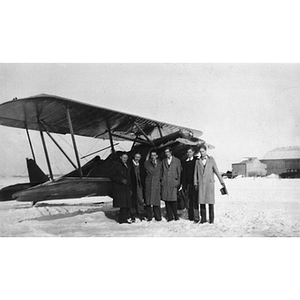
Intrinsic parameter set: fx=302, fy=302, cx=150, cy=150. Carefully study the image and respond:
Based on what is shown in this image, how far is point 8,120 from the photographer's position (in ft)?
22.4

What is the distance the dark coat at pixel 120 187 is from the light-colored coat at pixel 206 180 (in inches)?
60.1

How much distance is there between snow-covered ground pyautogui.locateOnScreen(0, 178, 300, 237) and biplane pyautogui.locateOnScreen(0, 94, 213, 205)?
1.99 feet

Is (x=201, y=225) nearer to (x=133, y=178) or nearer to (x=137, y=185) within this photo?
(x=137, y=185)

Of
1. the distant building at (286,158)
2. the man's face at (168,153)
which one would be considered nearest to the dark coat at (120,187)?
the man's face at (168,153)

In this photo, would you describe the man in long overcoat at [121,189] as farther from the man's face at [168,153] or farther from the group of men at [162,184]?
the man's face at [168,153]

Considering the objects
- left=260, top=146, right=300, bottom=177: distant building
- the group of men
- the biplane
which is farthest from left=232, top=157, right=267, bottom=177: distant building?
the group of men

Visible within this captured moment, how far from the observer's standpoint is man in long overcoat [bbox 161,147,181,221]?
6770mm

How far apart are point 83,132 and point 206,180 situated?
336cm

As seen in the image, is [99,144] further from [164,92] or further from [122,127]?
[164,92]

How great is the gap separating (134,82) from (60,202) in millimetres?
3806

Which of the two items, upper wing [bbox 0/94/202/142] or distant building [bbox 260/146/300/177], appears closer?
upper wing [bbox 0/94/202/142]

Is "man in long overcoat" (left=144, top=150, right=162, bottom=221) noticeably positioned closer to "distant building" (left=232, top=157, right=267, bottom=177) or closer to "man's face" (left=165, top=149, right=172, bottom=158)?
"man's face" (left=165, top=149, right=172, bottom=158)

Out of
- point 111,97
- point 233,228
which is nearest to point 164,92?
point 111,97

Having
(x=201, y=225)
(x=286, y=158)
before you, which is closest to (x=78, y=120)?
(x=201, y=225)
